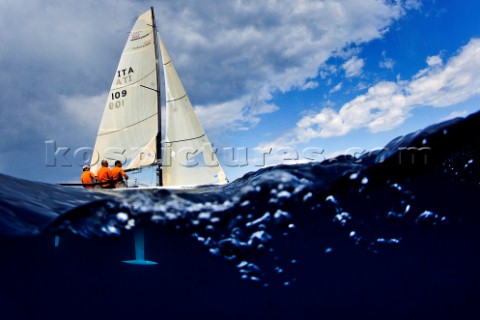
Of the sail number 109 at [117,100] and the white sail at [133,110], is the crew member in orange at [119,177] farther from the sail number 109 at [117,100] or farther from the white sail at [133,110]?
the sail number 109 at [117,100]

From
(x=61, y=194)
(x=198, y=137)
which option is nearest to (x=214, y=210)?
(x=61, y=194)

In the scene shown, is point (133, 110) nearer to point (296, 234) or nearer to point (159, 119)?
point (159, 119)

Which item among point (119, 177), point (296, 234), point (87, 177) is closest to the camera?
point (296, 234)

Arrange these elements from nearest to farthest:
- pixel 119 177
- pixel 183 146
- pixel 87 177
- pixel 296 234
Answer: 1. pixel 296 234
2. pixel 87 177
3. pixel 119 177
4. pixel 183 146

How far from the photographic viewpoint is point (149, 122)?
806 inches

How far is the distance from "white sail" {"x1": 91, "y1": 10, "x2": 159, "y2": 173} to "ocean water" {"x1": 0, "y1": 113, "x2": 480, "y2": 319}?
315 inches

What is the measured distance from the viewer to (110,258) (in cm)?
1221

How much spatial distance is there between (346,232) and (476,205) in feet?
11.5

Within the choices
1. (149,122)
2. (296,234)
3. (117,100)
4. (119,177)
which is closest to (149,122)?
(149,122)

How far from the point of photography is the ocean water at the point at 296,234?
24.6ft

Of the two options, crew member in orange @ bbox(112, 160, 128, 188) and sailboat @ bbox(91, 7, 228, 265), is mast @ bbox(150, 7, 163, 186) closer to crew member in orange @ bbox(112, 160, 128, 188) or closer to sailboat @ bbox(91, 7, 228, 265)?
sailboat @ bbox(91, 7, 228, 265)

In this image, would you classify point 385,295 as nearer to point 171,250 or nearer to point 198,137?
point 171,250

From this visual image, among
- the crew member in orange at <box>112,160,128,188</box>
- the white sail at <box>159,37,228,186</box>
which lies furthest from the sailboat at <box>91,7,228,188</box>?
the crew member in orange at <box>112,160,128,188</box>

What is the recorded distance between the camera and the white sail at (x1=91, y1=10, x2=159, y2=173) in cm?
2023
